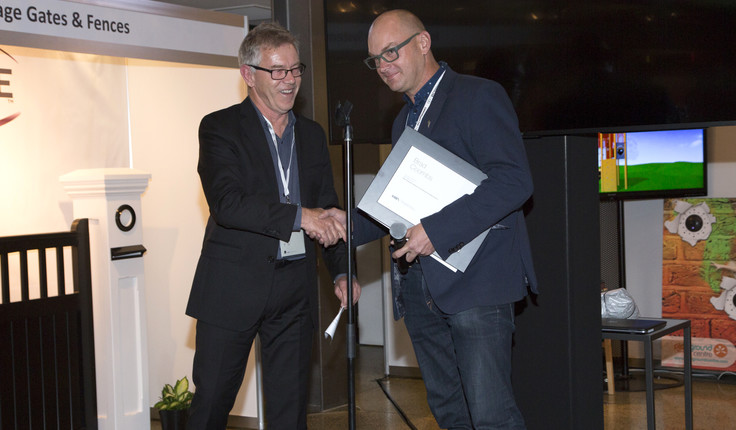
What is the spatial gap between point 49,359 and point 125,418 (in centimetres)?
51

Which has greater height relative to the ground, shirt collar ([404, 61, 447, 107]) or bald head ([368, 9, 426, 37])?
bald head ([368, 9, 426, 37])

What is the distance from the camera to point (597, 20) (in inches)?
120

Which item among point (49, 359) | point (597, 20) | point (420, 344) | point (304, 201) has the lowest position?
point (49, 359)

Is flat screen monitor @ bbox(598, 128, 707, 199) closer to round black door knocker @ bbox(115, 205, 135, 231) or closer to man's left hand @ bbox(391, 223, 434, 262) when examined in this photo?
round black door knocker @ bbox(115, 205, 135, 231)

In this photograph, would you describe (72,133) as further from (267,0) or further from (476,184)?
(476,184)

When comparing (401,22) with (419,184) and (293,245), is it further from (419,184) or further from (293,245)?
(293,245)

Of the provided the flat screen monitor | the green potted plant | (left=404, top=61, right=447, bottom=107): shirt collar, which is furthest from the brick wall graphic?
(left=404, top=61, right=447, bottom=107): shirt collar

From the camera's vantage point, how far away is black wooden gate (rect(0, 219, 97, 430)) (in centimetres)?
387

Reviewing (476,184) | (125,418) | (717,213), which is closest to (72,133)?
(125,418)

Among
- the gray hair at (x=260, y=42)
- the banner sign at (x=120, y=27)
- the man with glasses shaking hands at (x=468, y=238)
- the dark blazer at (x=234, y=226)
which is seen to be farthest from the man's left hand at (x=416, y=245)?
the banner sign at (x=120, y=27)

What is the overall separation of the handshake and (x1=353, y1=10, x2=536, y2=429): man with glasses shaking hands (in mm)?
271

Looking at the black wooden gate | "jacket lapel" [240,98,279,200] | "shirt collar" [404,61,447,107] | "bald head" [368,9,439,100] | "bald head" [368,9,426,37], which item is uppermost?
"bald head" [368,9,426,37]

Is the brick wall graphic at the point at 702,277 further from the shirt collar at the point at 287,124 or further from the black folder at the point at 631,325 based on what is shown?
the shirt collar at the point at 287,124

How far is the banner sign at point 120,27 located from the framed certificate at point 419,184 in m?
1.81
